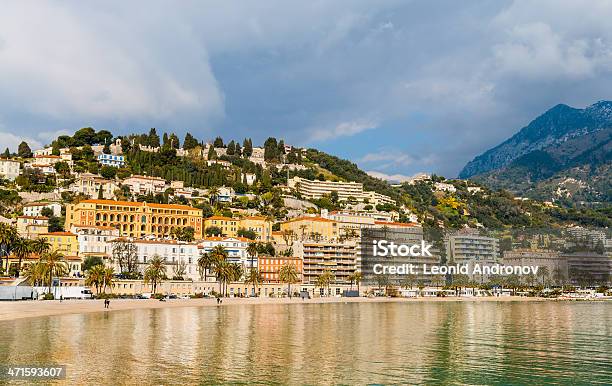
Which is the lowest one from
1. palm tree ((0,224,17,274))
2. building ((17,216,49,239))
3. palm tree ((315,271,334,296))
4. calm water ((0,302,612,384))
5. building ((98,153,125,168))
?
calm water ((0,302,612,384))

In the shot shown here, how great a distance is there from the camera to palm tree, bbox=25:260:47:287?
94812mm

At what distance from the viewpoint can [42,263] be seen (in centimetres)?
9638

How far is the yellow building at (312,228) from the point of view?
6501 inches

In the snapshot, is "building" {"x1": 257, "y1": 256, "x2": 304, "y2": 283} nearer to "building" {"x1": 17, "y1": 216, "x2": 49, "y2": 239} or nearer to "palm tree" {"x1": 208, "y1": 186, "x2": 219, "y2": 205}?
"palm tree" {"x1": 208, "y1": 186, "x2": 219, "y2": 205}

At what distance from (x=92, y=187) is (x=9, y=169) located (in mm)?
26829

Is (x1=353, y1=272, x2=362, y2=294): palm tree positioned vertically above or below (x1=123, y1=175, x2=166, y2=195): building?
below

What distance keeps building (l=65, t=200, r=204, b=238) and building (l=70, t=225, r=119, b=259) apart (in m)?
9.17

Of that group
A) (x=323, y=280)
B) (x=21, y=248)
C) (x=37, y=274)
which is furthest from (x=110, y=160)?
(x=37, y=274)

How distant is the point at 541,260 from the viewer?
595 feet

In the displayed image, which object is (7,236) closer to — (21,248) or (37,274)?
(21,248)

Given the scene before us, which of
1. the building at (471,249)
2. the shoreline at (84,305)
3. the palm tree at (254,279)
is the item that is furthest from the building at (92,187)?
the building at (471,249)

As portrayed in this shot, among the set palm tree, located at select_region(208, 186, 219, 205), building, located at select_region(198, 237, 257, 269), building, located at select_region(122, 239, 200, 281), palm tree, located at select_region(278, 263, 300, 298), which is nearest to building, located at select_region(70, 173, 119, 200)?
palm tree, located at select_region(208, 186, 219, 205)

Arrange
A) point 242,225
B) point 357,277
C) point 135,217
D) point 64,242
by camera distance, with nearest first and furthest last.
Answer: point 64,242, point 357,277, point 135,217, point 242,225

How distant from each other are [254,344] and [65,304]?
50037 mm
